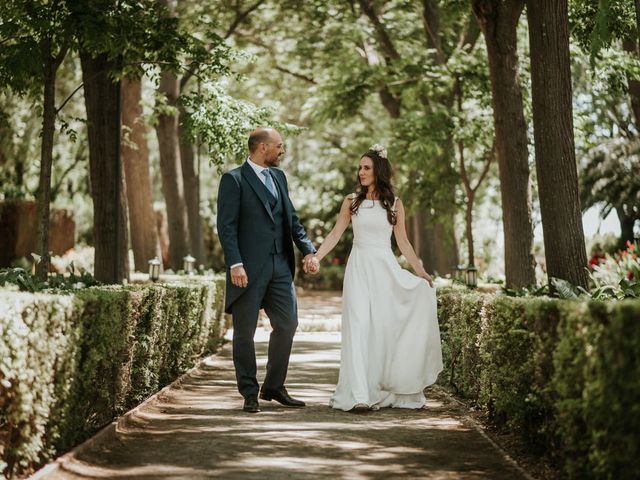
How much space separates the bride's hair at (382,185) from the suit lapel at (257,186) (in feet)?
3.48

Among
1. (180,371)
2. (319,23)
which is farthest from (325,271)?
(180,371)

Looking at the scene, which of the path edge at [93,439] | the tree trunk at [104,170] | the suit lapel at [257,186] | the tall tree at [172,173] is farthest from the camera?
the tall tree at [172,173]

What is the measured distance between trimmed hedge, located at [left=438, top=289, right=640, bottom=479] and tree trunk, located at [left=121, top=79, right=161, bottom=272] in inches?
500

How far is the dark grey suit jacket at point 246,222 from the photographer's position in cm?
856

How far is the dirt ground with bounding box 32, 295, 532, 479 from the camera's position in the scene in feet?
19.8

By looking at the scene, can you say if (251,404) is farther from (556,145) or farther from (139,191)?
(139,191)

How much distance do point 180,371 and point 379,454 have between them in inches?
201

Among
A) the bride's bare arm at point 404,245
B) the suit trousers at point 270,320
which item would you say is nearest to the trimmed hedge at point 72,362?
the suit trousers at point 270,320

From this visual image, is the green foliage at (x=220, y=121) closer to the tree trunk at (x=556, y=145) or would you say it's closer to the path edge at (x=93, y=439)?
the path edge at (x=93, y=439)

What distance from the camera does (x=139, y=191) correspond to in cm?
2047

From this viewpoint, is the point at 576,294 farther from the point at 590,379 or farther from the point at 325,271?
the point at 325,271

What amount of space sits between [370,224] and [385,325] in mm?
1033

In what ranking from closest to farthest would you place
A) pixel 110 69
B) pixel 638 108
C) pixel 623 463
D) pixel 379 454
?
pixel 623 463 → pixel 379 454 → pixel 110 69 → pixel 638 108

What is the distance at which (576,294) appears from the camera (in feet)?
30.6
